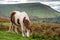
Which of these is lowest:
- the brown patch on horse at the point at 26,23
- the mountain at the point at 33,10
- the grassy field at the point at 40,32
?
the grassy field at the point at 40,32

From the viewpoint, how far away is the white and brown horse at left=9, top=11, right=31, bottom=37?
189 centimetres

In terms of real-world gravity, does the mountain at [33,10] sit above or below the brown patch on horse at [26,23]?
above

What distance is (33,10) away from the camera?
1953 mm

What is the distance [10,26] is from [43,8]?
1.25 feet

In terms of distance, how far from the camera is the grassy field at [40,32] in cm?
187

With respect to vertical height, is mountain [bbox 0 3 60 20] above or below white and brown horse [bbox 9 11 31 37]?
above

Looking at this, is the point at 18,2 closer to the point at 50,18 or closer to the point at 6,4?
the point at 6,4

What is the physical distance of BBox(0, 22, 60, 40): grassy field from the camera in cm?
187

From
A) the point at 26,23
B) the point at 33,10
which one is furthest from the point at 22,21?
the point at 33,10

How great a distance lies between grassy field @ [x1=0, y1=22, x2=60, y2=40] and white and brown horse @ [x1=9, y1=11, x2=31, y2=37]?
0.14 ft

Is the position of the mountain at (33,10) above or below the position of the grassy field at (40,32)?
above

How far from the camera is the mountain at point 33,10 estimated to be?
6.35 feet

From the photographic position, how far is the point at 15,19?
1.91 metres

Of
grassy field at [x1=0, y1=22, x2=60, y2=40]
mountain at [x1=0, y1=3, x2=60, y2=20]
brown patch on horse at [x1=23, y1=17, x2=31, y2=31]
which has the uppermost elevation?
mountain at [x1=0, y1=3, x2=60, y2=20]
